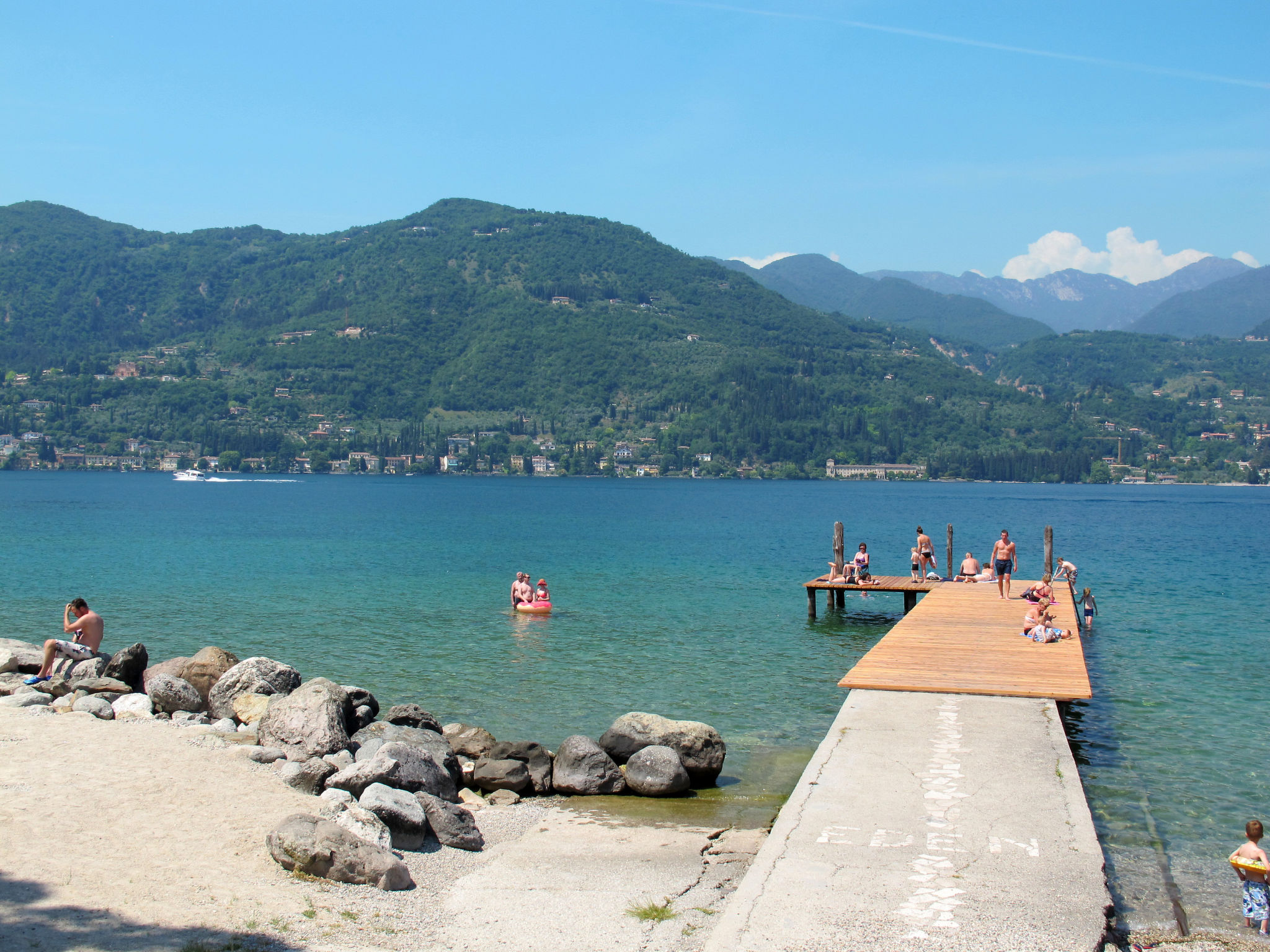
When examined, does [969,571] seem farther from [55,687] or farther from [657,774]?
[55,687]

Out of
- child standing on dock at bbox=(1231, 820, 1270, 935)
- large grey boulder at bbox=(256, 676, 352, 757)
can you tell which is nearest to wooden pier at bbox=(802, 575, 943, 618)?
large grey boulder at bbox=(256, 676, 352, 757)

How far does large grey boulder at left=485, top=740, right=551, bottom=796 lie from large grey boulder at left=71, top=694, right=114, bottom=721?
5557mm

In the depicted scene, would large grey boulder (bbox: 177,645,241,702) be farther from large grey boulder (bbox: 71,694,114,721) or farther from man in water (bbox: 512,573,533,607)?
man in water (bbox: 512,573,533,607)

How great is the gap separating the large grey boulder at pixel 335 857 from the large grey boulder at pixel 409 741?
342 centimetres

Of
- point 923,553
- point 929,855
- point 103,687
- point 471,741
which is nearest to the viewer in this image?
point 929,855

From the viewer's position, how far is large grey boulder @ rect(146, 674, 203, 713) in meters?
14.9

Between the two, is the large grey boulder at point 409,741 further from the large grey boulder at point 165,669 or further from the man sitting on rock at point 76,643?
the man sitting on rock at point 76,643

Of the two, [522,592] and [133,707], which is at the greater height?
[133,707]

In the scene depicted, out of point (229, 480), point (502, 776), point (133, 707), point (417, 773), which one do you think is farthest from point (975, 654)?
point (229, 480)

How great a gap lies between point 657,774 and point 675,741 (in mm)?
785

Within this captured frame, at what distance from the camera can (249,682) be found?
15.5m

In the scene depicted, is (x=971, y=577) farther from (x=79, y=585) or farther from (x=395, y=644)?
(x=79, y=585)

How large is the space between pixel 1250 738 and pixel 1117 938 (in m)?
9.56

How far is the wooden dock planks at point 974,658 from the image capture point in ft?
46.8
